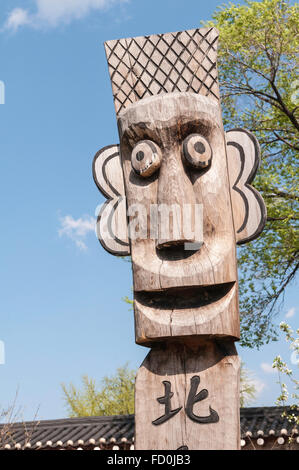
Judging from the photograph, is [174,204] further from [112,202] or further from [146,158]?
[112,202]

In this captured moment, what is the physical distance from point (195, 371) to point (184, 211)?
3.38 ft

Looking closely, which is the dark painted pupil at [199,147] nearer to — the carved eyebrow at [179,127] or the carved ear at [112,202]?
the carved eyebrow at [179,127]

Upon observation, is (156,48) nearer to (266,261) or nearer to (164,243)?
(164,243)

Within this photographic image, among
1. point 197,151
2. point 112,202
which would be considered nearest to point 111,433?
point 112,202

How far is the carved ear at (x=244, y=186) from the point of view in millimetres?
3719

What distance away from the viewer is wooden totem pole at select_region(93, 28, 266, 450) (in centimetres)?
349

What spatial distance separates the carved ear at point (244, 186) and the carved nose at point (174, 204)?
329 millimetres

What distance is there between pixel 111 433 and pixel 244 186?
325 inches

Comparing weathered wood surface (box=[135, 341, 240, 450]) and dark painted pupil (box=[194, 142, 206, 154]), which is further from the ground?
dark painted pupil (box=[194, 142, 206, 154])

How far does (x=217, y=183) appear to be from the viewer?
374cm

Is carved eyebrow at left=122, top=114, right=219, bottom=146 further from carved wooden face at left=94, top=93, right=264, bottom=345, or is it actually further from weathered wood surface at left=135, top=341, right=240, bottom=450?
weathered wood surface at left=135, top=341, right=240, bottom=450

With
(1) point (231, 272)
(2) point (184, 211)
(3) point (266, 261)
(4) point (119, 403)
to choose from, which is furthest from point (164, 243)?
(4) point (119, 403)

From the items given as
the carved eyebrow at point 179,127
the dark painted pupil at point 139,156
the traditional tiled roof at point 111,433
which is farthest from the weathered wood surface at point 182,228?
the traditional tiled roof at point 111,433

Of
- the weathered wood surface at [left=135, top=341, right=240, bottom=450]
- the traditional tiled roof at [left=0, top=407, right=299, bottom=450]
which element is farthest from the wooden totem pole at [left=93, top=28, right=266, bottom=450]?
the traditional tiled roof at [left=0, top=407, right=299, bottom=450]
